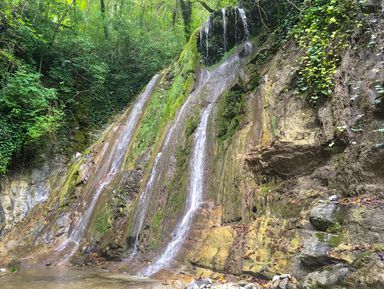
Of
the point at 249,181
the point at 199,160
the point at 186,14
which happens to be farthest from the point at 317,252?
the point at 186,14

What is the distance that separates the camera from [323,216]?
5977 millimetres

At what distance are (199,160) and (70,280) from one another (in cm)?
424

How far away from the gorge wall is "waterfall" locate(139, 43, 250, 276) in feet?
0.33

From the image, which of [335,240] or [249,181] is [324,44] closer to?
[249,181]

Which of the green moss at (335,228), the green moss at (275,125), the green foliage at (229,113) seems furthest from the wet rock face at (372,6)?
the green moss at (335,228)

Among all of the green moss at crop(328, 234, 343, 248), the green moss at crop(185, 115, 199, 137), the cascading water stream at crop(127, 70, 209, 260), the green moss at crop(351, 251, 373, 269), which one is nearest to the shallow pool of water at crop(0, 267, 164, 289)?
the cascading water stream at crop(127, 70, 209, 260)

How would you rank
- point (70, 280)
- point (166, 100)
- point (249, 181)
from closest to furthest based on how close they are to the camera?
1. point (70, 280)
2. point (249, 181)
3. point (166, 100)

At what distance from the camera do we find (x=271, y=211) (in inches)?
278

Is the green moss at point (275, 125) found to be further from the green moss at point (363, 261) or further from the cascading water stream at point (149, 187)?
the green moss at point (363, 261)

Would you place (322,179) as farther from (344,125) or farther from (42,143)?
(42,143)

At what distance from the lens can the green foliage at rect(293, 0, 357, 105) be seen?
7629 millimetres

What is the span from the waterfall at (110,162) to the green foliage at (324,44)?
278 inches

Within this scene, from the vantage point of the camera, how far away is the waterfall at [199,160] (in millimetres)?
7957

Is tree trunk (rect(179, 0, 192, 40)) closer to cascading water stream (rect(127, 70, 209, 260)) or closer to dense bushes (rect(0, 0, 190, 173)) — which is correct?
dense bushes (rect(0, 0, 190, 173))
